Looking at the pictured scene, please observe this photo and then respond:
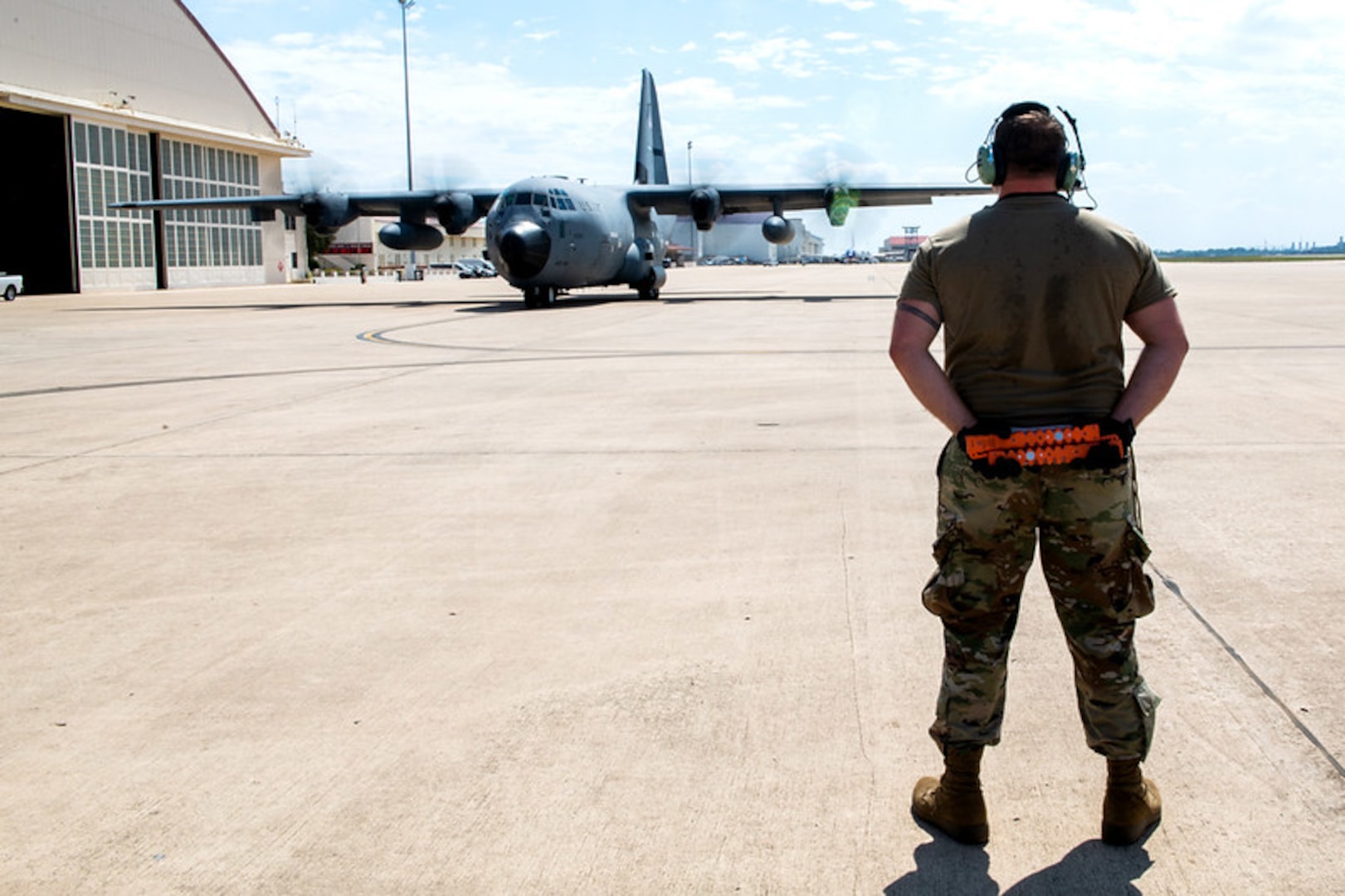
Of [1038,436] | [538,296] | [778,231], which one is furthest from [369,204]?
[1038,436]

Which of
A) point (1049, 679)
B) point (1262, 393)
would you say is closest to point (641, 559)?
point (1049, 679)

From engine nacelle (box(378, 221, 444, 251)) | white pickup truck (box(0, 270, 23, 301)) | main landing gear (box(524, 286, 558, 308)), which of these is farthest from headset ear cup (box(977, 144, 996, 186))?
white pickup truck (box(0, 270, 23, 301))

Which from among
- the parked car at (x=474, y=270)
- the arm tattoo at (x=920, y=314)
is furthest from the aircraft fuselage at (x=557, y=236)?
the parked car at (x=474, y=270)

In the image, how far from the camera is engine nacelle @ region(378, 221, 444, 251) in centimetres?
3544

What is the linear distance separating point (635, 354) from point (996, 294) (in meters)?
13.5

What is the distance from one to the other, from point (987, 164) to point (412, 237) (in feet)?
112

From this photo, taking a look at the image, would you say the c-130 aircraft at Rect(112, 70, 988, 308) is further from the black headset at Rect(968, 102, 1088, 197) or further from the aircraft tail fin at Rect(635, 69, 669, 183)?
the black headset at Rect(968, 102, 1088, 197)

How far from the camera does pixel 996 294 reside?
3.19 metres

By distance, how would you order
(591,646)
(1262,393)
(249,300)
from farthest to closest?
1. (249,300)
2. (1262,393)
3. (591,646)

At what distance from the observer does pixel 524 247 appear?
27.7 meters

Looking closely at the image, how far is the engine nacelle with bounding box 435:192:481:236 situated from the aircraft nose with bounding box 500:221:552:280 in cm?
663

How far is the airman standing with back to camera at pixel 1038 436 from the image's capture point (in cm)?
315

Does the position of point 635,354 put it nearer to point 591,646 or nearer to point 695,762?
point 591,646

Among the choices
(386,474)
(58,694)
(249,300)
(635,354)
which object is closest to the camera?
(58,694)
